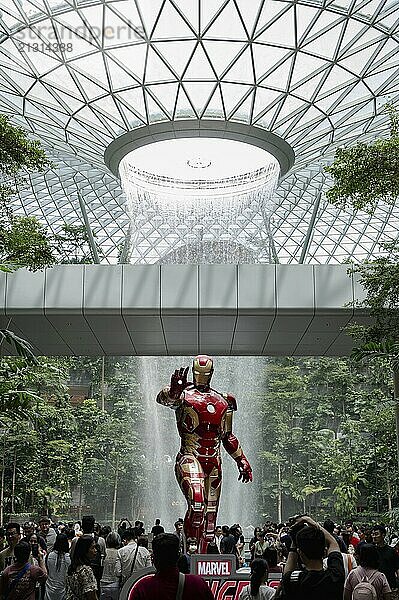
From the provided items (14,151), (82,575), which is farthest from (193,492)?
(14,151)

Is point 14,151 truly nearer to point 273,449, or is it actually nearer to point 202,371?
point 202,371

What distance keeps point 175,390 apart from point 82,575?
690cm

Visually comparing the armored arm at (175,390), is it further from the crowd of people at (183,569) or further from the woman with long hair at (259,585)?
the woman with long hair at (259,585)

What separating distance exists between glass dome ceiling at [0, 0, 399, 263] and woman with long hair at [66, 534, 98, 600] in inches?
810

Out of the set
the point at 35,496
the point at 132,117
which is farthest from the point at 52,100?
the point at 35,496

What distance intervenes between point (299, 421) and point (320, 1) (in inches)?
1308

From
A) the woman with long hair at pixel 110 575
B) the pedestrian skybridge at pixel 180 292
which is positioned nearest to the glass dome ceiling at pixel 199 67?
the pedestrian skybridge at pixel 180 292

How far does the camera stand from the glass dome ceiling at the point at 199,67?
24.4 m

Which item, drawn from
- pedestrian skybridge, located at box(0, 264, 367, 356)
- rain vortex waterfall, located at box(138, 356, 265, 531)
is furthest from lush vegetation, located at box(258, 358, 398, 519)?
pedestrian skybridge, located at box(0, 264, 367, 356)

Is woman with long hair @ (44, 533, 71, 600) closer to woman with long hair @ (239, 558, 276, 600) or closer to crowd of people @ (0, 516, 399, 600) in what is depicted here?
crowd of people @ (0, 516, 399, 600)

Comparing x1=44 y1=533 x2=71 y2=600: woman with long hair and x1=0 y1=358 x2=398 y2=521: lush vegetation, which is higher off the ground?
x1=0 y1=358 x2=398 y2=521: lush vegetation

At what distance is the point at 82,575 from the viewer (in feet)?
23.9

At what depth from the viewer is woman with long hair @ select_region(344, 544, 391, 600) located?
25.1ft

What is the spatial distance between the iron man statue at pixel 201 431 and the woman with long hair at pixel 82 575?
6232 mm
